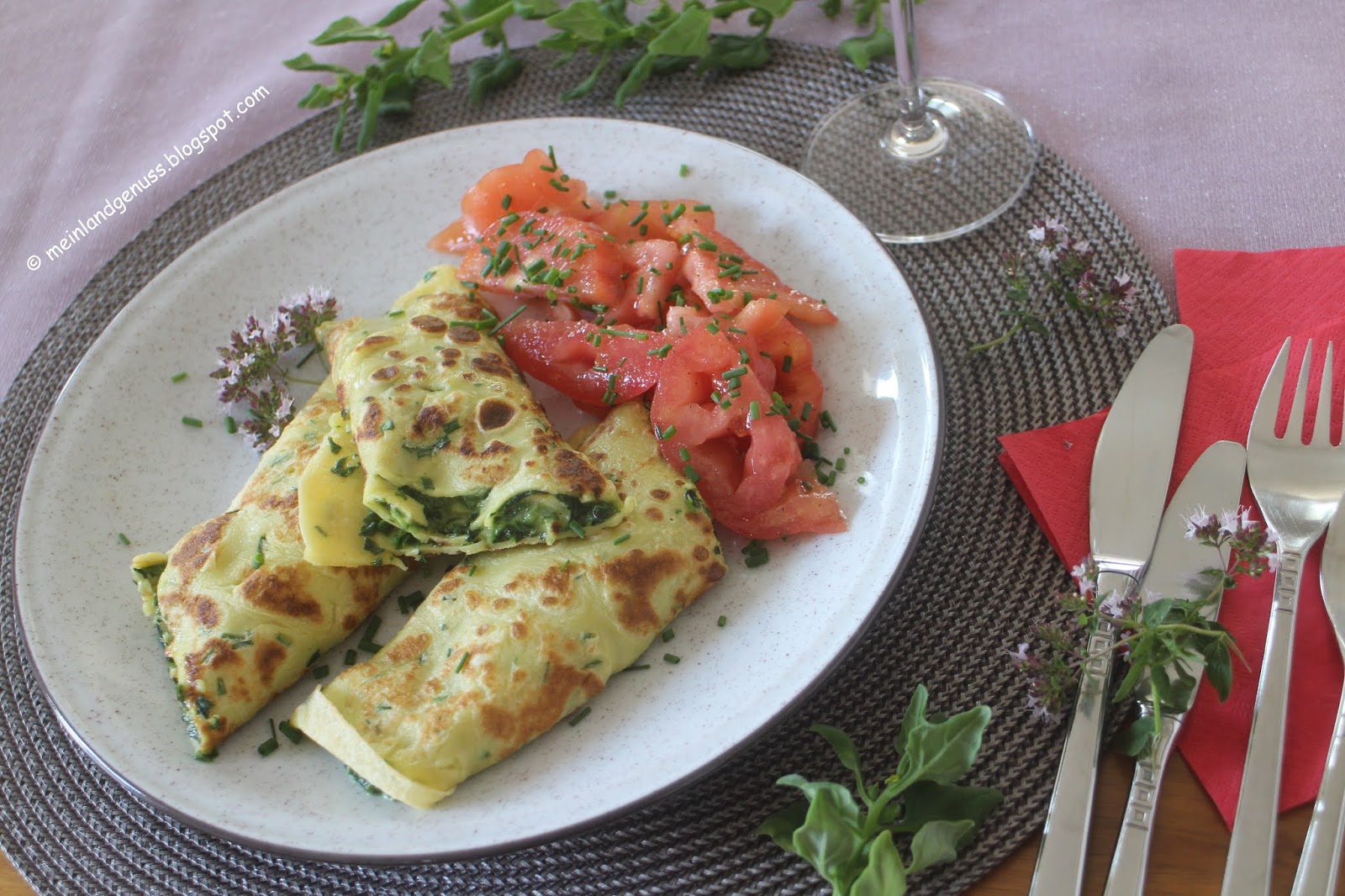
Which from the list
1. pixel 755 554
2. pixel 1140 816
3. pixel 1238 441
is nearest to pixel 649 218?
pixel 755 554

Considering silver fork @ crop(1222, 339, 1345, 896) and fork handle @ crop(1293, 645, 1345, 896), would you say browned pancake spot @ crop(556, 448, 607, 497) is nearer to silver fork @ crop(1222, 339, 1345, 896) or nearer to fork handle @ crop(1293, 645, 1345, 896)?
silver fork @ crop(1222, 339, 1345, 896)

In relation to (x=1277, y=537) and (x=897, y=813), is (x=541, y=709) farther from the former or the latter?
(x=1277, y=537)

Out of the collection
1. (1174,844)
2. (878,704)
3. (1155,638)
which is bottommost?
(1174,844)

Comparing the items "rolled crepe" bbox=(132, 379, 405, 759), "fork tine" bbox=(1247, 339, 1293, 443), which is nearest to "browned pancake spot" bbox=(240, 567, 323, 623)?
"rolled crepe" bbox=(132, 379, 405, 759)

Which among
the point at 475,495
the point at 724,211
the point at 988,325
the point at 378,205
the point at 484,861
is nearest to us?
the point at 484,861

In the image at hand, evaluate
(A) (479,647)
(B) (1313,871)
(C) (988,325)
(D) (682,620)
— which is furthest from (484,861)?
(C) (988,325)

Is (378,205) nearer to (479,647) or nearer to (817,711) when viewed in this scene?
(479,647)
